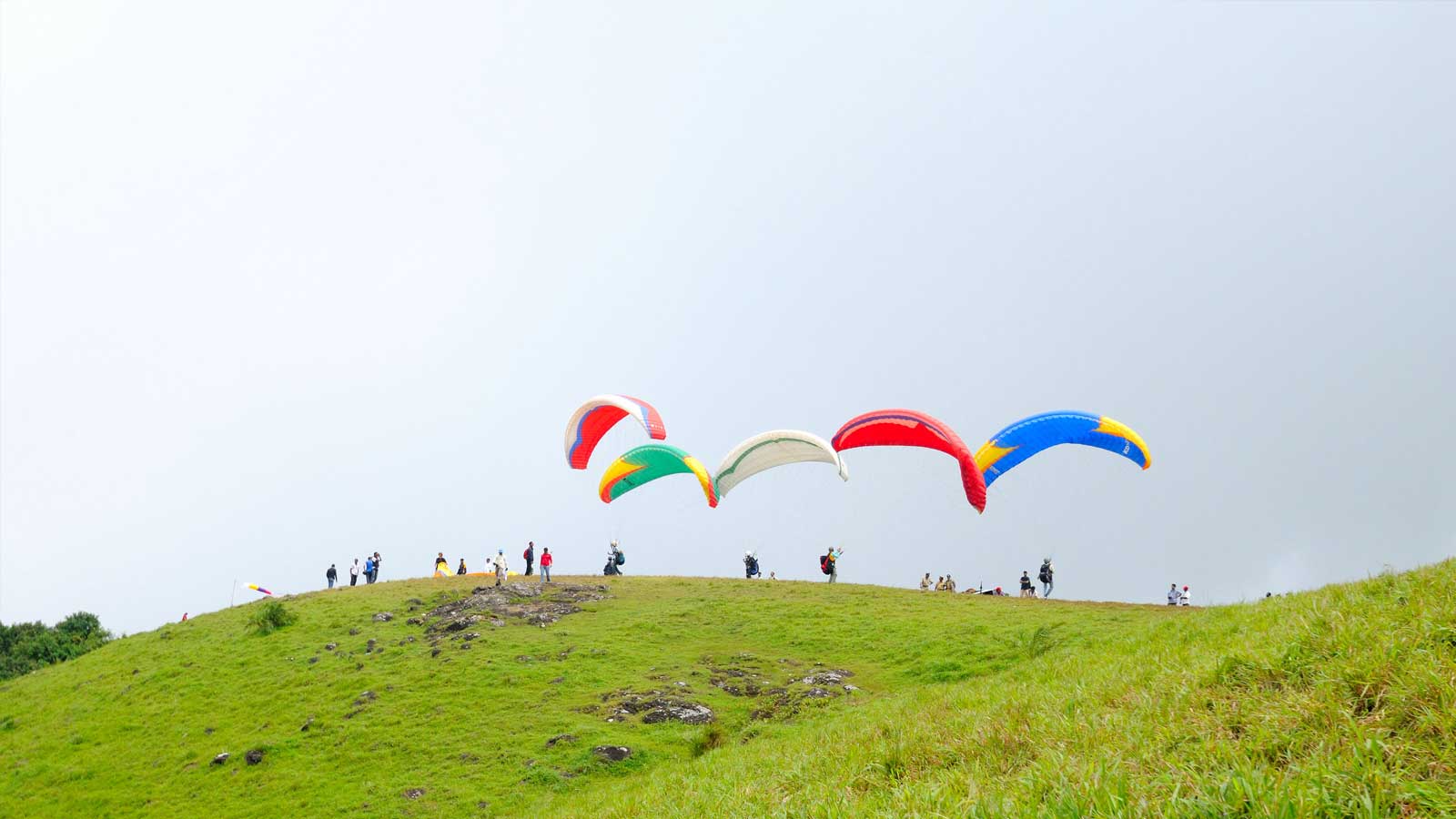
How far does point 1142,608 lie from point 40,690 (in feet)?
135

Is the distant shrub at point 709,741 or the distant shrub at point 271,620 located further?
the distant shrub at point 271,620

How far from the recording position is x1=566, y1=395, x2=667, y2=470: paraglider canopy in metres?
37.7

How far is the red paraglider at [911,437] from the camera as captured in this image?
3212 centimetres

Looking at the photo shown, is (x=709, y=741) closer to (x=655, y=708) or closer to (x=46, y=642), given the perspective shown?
(x=655, y=708)

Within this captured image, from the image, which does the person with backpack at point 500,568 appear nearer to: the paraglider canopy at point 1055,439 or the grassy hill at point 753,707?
the grassy hill at point 753,707

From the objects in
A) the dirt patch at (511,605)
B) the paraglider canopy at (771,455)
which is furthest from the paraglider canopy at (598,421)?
the dirt patch at (511,605)

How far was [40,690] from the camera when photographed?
3375cm

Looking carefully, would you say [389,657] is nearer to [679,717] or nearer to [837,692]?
[679,717]

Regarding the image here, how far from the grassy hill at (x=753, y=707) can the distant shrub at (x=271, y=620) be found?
1.54 ft

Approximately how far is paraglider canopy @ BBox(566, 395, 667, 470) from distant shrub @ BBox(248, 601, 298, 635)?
1346 cm

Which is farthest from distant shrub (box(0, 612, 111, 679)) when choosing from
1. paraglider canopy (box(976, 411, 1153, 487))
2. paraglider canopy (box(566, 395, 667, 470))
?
paraglider canopy (box(976, 411, 1153, 487))

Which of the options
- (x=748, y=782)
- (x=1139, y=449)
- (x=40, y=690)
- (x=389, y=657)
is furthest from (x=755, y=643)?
(x=40, y=690)

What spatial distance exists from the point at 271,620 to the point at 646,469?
16242 millimetres

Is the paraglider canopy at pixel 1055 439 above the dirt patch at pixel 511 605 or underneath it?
above
